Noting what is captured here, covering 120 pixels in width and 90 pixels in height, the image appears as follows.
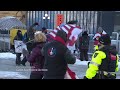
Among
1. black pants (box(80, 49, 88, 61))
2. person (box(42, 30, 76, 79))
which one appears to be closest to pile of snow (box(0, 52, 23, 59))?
black pants (box(80, 49, 88, 61))

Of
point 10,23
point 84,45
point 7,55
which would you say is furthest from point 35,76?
point 10,23

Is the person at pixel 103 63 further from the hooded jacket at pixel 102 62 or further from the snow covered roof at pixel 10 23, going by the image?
the snow covered roof at pixel 10 23

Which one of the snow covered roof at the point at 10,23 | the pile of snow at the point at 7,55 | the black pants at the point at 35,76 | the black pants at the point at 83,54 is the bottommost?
the pile of snow at the point at 7,55

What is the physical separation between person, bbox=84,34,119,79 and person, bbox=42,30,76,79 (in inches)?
11.0

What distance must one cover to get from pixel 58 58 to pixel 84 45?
8.81m

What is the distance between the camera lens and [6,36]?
16.2 m

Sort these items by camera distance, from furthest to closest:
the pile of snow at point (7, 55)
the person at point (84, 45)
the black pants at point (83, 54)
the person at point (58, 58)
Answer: the pile of snow at point (7, 55), the black pants at point (83, 54), the person at point (84, 45), the person at point (58, 58)

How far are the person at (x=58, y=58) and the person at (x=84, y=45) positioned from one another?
834 centimetres

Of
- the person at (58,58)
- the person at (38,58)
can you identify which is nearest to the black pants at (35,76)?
the person at (38,58)

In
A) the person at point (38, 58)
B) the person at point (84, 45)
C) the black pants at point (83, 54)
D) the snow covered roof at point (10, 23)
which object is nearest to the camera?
the person at point (38, 58)

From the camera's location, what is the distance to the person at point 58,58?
493 centimetres

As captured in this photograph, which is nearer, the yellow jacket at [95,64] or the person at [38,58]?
the yellow jacket at [95,64]
